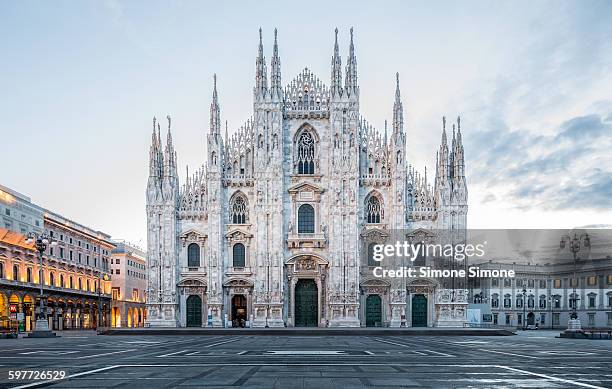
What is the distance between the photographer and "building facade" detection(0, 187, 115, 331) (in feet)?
206

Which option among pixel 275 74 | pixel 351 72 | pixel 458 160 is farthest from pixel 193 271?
pixel 458 160

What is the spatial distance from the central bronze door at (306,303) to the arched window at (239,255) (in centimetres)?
584

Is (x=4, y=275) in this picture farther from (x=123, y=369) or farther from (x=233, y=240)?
(x=123, y=369)

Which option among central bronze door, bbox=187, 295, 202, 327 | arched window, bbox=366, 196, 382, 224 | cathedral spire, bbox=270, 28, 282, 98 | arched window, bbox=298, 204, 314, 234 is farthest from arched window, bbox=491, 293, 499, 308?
cathedral spire, bbox=270, 28, 282, 98

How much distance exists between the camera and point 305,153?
59875mm

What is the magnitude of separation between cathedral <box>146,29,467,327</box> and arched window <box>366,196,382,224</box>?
3.9 inches

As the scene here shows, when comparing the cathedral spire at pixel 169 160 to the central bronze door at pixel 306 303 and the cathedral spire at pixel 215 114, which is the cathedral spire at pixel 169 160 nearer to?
the cathedral spire at pixel 215 114

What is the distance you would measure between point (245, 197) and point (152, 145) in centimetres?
1087

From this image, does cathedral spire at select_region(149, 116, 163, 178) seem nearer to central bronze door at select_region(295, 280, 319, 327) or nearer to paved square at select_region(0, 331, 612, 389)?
central bronze door at select_region(295, 280, 319, 327)

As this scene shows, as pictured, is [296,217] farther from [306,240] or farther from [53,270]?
[53,270]

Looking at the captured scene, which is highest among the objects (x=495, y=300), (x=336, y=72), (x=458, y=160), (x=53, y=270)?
(x=336, y=72)

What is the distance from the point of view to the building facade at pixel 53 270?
206 ft

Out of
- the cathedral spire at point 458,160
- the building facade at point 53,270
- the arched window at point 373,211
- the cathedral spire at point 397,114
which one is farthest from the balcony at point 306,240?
the building facade at point 53,270

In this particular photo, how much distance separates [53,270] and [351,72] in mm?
43869
